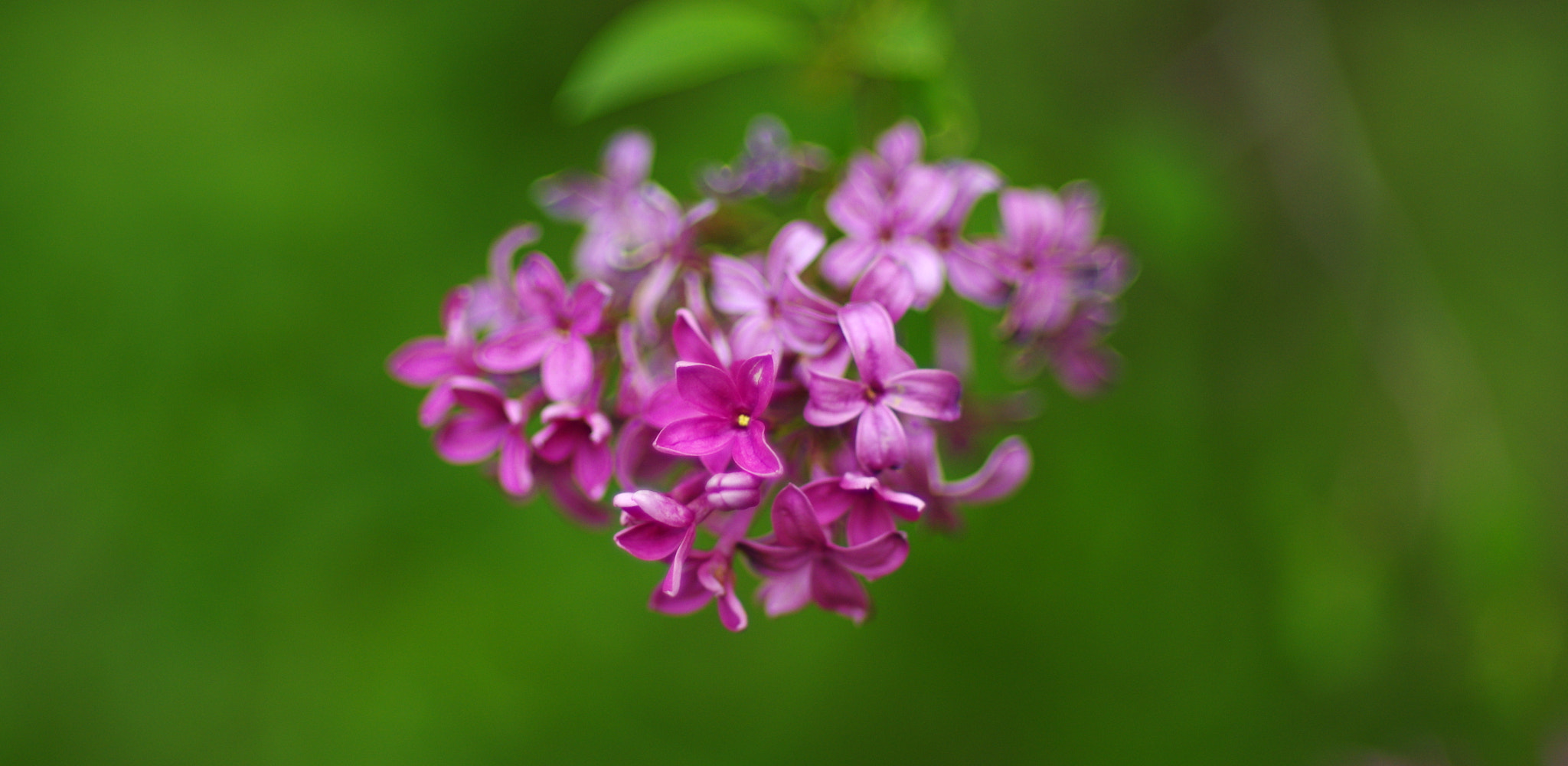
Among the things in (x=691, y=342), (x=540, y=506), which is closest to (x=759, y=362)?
(x=691, y=342)

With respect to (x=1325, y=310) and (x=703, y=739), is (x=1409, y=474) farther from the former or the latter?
(x=703, y=739)

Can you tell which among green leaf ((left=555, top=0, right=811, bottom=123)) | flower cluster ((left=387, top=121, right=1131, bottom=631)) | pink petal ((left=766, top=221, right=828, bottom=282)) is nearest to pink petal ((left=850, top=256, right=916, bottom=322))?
flower cluster ((left=387, top=121, right=1131, bottom=631))

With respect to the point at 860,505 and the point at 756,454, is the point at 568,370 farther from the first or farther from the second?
the point at 860,505

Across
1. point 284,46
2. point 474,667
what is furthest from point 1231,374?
point 284,46

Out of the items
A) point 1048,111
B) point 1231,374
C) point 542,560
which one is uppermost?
point 1048,111

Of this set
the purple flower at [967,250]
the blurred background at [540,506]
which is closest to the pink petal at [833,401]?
the purple flower at [967,250]
